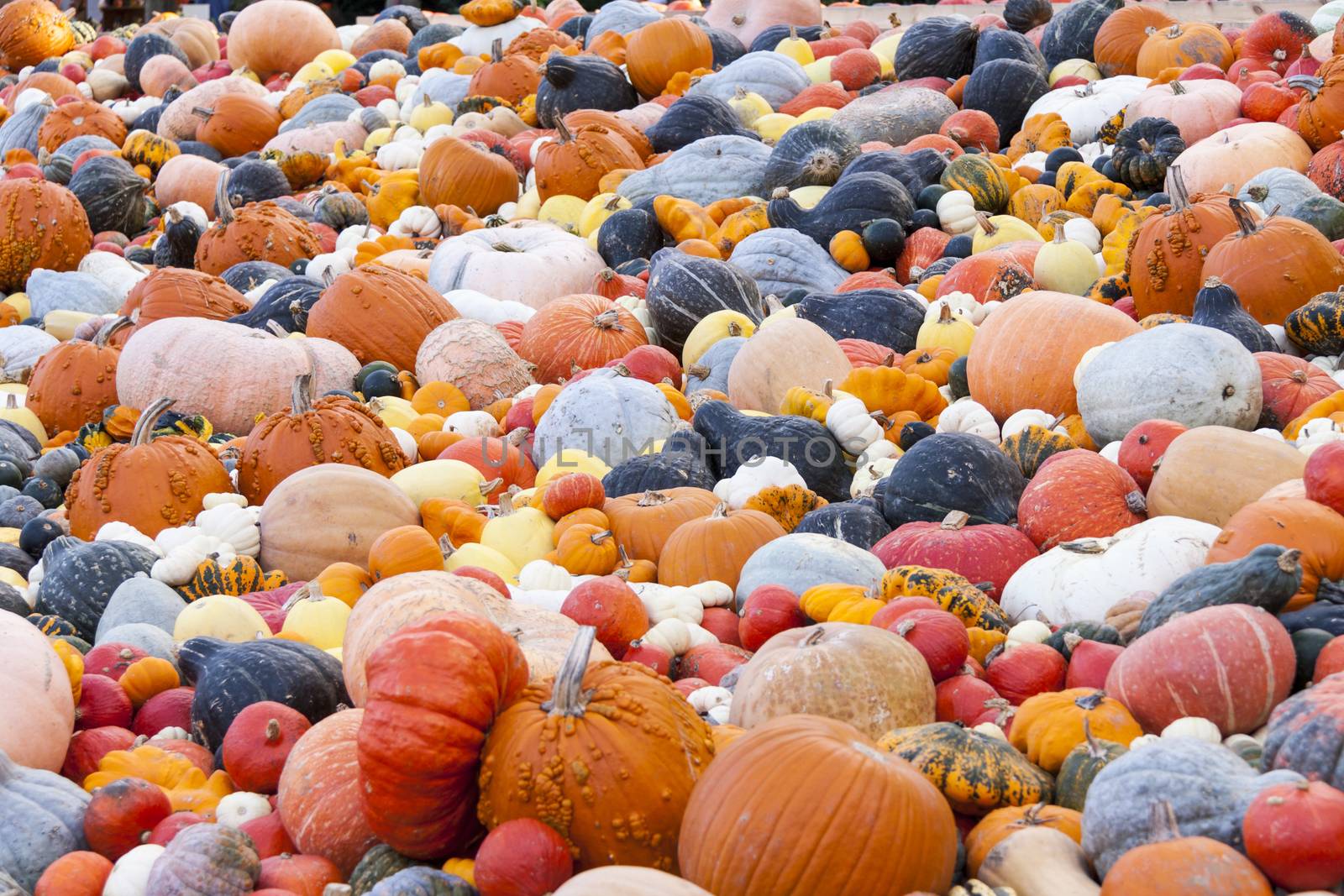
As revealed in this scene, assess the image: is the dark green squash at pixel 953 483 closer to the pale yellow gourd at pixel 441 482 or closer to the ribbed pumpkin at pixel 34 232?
the pale yellow gourd at pixel 441 482

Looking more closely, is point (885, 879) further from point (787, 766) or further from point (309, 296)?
point (309, 296)

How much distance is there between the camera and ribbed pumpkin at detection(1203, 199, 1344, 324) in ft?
20.0

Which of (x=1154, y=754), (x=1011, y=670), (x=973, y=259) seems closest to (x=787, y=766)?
(x=1154, y=754)

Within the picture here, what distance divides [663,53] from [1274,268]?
5886 mm

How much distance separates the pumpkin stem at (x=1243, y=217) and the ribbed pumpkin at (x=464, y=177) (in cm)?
486

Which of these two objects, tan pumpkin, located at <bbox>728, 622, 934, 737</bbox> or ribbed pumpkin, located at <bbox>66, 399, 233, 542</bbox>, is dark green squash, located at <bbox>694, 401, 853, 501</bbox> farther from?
tan pumpkin, located at <bbox>728, 622, 934, 737</bbox>

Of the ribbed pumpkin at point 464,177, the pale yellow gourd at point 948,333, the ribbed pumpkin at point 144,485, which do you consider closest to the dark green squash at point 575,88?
the ribbed pumpkin at point 464,177

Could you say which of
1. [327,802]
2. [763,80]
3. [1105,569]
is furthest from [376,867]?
[763,80]

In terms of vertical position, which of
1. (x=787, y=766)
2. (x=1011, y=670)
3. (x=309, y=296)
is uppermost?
(x=787, y=766)

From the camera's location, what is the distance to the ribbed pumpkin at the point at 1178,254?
20.8 ft

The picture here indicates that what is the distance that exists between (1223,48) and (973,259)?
3.70 m

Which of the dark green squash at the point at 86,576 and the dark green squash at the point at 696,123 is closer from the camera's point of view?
the dark green squash at the point at 86,576

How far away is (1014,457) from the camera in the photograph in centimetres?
550

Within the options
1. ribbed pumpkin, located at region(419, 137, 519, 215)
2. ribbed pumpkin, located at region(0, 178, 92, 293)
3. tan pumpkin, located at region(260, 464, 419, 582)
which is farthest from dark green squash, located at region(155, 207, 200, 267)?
tan pumpkin, located at region(260, 464, 419, 582)
